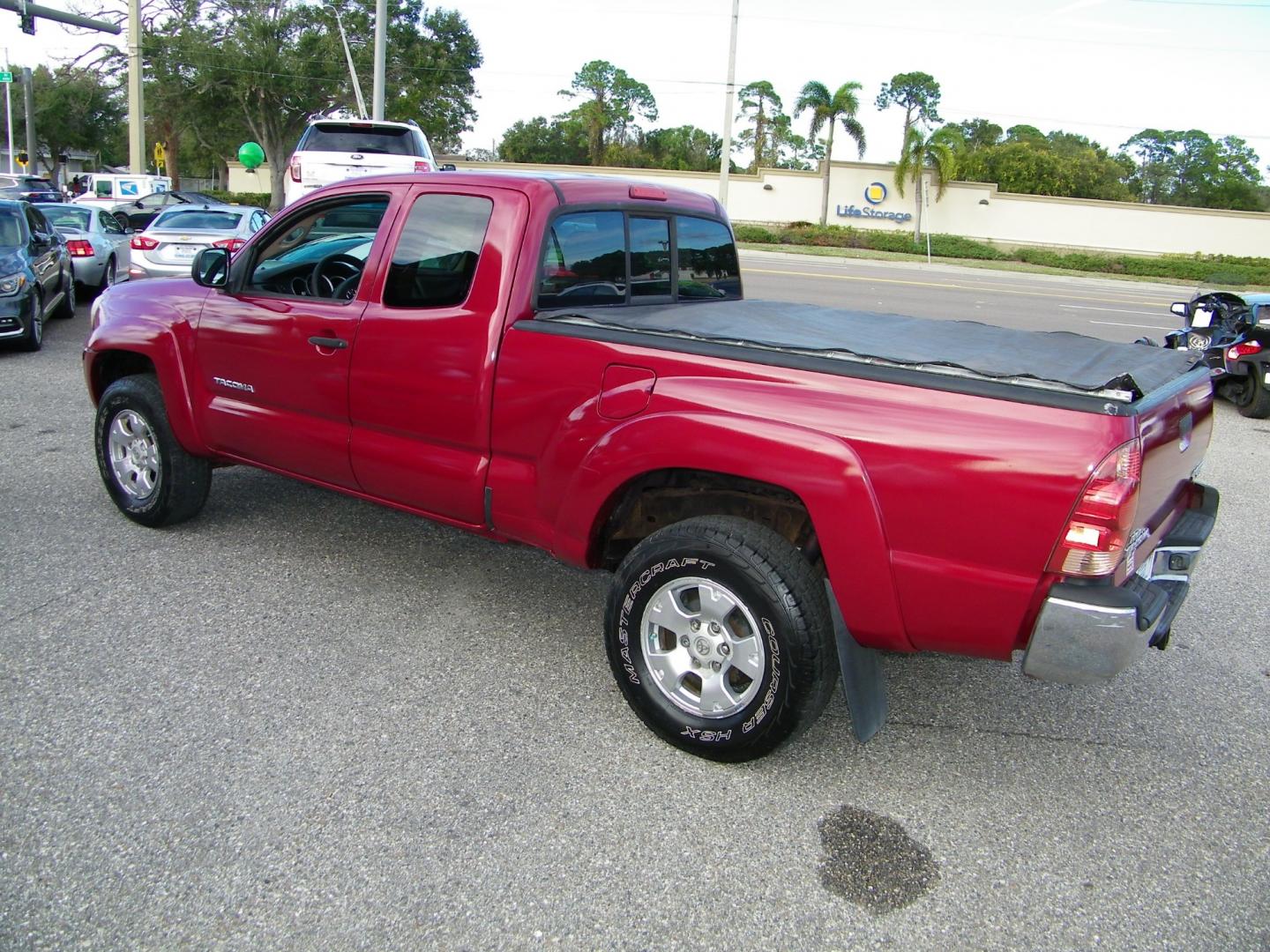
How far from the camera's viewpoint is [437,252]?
399 cm

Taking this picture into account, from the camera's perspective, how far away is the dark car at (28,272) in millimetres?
10250

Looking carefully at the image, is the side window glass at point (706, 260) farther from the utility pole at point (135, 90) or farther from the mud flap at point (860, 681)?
the utility pole at point (135, 90)

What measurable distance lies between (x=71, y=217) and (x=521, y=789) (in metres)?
15.9

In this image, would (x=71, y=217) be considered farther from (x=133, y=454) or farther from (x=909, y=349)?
(x=909, y=349)

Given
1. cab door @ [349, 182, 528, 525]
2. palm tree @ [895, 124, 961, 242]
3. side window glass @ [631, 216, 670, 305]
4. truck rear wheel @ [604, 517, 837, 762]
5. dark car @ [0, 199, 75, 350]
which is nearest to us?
truck rear wheel @ [604, 517, 837, 762]

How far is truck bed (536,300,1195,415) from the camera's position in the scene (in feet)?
9.05

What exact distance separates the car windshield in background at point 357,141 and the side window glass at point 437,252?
36.8 feet

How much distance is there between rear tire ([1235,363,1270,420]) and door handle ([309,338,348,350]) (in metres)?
9.33

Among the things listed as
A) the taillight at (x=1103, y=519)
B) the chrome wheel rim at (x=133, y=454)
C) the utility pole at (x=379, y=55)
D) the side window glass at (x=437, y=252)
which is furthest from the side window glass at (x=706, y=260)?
the utility pole at (x=379, y=55)

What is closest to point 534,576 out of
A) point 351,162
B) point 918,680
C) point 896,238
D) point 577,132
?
point 918,680

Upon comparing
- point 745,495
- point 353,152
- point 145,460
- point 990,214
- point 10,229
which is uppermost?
point 990,214

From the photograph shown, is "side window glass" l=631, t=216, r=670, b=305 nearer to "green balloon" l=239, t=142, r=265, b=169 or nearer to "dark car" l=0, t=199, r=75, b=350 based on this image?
"dark car" l=0, t=199, r=75, b=350

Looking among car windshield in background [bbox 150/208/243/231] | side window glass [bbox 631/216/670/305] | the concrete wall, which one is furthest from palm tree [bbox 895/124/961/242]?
side window glass [bbox 631/216/670/305]

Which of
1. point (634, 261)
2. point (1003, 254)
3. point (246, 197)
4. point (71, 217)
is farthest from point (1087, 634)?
point (246, 197)
